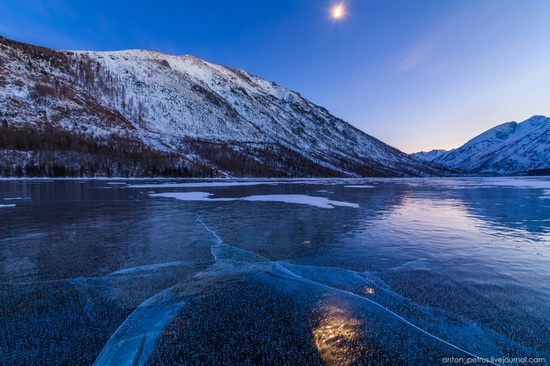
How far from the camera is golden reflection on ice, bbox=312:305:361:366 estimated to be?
3.59 m

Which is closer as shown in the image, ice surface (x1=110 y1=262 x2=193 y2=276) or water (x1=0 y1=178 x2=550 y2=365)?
water (x1=0 y1=178 x2=550 y2=365)

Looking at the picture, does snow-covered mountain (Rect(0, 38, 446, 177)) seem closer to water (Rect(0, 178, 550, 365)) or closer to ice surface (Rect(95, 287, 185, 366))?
water (Rect(0, 178, 550, 365))

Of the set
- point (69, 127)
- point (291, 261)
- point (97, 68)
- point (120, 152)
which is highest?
point (97, 68)

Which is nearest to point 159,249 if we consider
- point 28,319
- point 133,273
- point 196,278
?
point 133,273

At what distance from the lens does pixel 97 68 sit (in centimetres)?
17588

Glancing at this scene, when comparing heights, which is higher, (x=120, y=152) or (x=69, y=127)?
(x=69, y=127)

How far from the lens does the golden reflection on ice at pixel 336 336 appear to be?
11.8ft

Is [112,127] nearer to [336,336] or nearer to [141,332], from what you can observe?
[141,332]

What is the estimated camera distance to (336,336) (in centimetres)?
407

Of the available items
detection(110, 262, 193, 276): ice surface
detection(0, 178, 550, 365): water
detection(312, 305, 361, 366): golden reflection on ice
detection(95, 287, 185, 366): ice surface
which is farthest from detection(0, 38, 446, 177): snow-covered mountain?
detection(312, 305, 361, 366): golden reflection on ice

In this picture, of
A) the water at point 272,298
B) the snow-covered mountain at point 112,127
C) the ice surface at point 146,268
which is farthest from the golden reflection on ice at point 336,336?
the snow-covered mountain at point 112,127

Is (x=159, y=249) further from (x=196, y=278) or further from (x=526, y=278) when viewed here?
(x=526, y=278)

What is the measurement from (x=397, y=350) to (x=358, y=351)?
1.85 feet

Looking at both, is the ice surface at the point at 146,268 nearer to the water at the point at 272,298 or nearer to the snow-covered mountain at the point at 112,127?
the water at the point at 272,298
